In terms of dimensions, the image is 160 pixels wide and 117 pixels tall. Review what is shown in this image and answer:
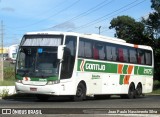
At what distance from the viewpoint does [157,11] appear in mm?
71375

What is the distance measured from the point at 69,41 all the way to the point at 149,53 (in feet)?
35.3

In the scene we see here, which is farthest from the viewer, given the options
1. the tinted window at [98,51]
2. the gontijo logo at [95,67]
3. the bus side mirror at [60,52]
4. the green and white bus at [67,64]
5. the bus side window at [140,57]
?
the bus side window at [140,57]

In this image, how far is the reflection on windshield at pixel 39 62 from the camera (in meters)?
21.4

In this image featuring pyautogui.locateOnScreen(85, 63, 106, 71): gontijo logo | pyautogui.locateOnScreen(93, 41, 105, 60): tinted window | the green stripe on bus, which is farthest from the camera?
pyautogui.locateOnScreen(93, 41, 105, 60): tinted window

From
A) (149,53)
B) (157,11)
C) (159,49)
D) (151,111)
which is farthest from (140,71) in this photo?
(157,11)

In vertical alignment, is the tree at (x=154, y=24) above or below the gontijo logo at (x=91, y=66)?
above

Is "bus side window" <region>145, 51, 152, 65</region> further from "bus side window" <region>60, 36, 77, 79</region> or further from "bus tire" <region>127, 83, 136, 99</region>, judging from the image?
"bus side window" <region>60, 36, 77, 79</region>

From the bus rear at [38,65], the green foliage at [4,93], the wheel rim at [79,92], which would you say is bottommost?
the green foliage at [4,93]

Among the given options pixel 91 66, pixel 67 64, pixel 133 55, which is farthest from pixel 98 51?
pixel 133 55

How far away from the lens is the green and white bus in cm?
2145

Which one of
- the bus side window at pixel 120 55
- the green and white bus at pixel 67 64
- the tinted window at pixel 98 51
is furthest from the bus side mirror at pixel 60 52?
the bus side window at pixel 120 55

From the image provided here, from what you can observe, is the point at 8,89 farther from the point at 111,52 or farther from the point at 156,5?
the point at 156,5

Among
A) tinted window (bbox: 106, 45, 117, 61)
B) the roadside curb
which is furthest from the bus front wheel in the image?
the roadside curb

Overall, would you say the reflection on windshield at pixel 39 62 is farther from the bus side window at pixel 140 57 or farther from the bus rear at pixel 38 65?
the bus side window at pixel 140 57
